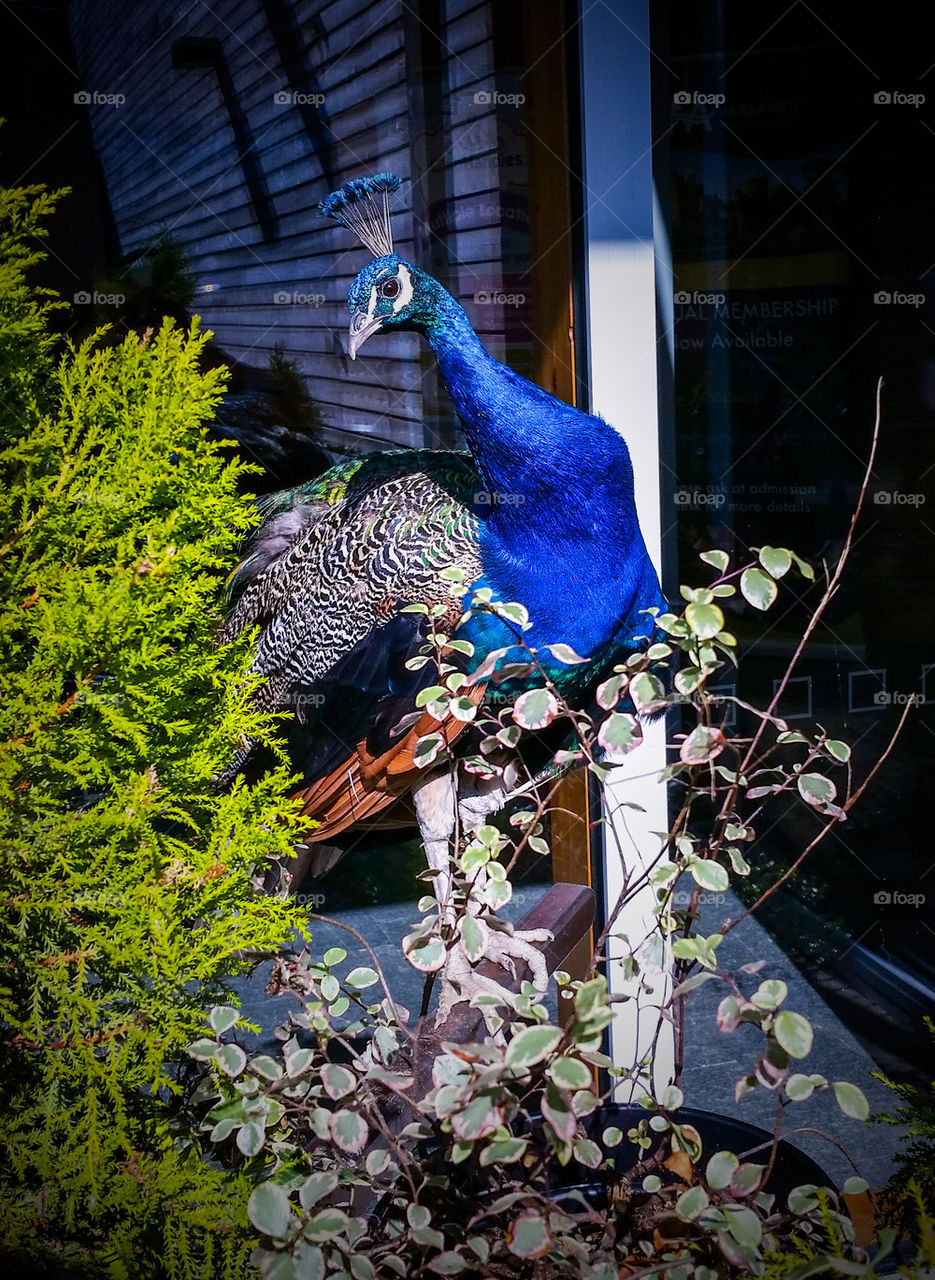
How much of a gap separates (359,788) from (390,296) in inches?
28.5

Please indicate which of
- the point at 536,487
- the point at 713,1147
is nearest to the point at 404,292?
the point at 536,487

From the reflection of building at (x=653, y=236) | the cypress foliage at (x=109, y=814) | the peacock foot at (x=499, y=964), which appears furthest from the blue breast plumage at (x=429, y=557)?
the cypress foliage at (x=109, y=814)

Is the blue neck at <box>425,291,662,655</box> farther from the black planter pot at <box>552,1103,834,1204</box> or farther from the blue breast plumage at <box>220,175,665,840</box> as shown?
the black planter pot at <box>552,1103,834,1204</box>

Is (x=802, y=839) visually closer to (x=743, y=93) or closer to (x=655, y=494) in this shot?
(x=655, y=494)

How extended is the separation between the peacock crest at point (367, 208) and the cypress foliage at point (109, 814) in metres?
0.58

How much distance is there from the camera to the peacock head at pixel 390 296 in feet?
4.56

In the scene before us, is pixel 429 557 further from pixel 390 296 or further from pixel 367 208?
pixel 367 208

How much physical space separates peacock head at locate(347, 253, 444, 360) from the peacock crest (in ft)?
0.27

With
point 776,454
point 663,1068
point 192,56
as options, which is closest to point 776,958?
point 663,1068

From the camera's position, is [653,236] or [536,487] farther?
[653,236]

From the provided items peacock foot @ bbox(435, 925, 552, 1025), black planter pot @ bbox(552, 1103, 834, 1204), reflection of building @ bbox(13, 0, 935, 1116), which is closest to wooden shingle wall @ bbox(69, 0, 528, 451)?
reflection of building @ bbox(13, 0, 935, 1116)

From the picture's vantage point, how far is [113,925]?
2.98ft

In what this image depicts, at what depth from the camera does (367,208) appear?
1492mm

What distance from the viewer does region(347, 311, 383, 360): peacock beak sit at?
4.59ft
